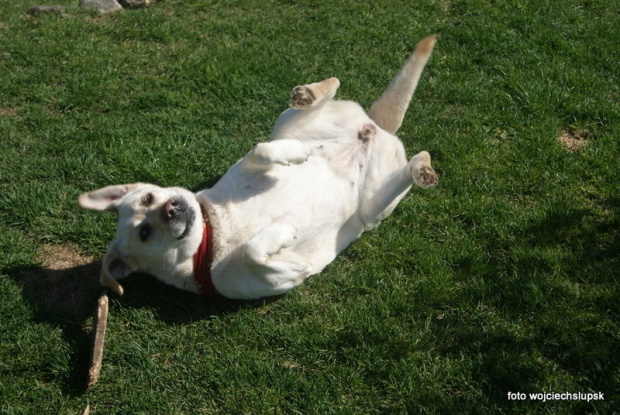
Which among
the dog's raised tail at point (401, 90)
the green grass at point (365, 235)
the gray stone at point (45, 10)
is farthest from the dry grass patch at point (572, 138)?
the gray stone at point (45, 10)

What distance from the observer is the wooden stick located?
159 inches

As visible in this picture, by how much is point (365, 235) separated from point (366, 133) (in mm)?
885

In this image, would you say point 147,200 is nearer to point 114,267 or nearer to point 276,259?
point 114,267

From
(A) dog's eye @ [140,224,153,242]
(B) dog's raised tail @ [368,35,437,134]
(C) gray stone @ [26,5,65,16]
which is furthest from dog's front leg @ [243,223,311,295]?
(C) gray stone @ [26,5,65,16]

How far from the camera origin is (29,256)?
16.2 feet

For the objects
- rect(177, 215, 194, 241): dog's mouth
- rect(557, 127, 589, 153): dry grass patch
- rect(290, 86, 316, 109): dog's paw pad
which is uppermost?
rect(290, 86, 316, 109): dog's paw pad

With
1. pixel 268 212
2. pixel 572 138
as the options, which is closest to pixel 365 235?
pixel 268 212

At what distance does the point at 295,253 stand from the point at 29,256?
2218mm

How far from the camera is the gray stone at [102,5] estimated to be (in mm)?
8398

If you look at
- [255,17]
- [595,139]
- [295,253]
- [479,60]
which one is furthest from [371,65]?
[295,253]

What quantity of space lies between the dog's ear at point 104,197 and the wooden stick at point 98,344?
0.74m

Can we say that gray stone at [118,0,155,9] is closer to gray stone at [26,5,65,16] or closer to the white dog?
gray stone at [26,5,65,16]

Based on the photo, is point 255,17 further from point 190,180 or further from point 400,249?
point 400,249

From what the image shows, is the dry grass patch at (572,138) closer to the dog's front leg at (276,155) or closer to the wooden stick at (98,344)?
the dog's front leg at (276,155)
